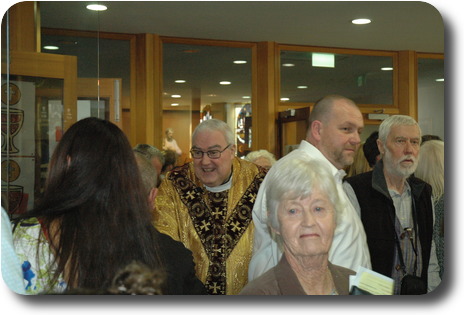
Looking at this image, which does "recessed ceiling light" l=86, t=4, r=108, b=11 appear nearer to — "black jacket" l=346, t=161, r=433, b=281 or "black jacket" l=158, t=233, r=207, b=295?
"black jacket" l=158, t=233, r=207, b=295

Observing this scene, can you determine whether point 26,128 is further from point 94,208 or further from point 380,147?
point 380,147

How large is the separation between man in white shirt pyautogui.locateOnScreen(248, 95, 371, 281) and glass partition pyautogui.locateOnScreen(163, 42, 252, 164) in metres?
0.27

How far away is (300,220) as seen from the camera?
4.13ft

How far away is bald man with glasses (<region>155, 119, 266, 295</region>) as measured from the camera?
5.77 ft

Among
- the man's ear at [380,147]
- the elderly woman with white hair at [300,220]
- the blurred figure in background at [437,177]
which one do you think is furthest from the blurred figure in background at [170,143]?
the blurred figure in background at [437,177]

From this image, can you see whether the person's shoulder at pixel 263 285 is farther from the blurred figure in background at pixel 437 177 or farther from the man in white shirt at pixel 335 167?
the blurred figure in background at pixel 437 177

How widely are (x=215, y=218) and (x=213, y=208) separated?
0.10 feet

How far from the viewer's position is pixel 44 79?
1382 mm

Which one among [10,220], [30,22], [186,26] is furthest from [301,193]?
[186,26]

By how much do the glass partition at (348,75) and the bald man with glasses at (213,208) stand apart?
1.00 feet

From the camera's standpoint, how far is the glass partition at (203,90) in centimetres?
160

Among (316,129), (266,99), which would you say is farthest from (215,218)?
(266,99)

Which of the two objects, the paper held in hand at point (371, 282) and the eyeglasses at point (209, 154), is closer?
the paper held in hand at point (371, 282)

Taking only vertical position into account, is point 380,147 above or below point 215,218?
above
